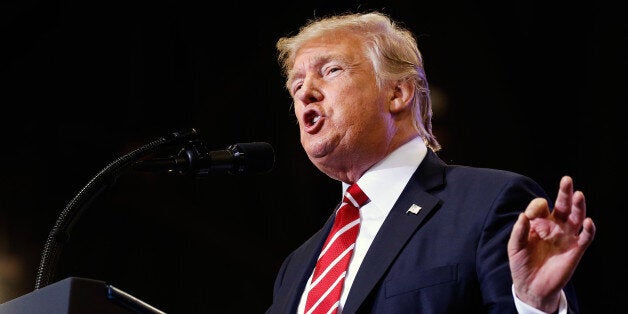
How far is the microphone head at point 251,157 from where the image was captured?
1953mm

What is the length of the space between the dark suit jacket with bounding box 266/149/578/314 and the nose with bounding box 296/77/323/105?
43 centimetres

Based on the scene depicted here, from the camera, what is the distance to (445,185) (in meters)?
2.01

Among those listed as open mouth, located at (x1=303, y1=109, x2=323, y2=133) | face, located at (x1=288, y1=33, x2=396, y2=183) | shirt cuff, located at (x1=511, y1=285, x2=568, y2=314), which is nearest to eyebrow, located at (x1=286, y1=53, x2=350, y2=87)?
face, located at (x1=288, y1=33, x2=396, y2=183)

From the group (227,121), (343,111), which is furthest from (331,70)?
(227,121)

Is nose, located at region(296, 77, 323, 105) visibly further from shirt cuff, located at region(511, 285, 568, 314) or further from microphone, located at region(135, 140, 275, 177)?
shirt cuff, located at region(511, 285, 568, 314)

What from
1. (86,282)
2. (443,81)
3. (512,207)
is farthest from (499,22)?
(86,282)

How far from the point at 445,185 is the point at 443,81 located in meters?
1.87

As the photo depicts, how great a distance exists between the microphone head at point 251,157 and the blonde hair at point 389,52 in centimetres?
51

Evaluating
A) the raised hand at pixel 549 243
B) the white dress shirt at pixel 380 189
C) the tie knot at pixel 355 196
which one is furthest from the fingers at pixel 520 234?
the tie knot at pixel 355 196

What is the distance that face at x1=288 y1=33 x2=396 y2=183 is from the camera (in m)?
2.27

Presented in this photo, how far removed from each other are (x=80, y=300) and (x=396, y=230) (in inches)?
34.4

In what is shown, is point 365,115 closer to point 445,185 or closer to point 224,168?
point 445,185

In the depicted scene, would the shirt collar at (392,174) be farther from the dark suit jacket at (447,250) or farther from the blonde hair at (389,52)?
the blonde hair at (389,52)

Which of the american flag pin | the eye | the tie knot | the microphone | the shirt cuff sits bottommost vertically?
the shirt cuff
